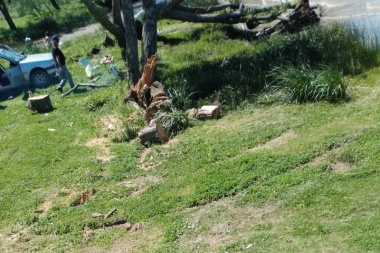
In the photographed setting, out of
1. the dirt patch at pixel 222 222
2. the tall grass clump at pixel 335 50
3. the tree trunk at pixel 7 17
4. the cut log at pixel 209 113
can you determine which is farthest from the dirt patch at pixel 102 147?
the tree trunk at pixel 7 17

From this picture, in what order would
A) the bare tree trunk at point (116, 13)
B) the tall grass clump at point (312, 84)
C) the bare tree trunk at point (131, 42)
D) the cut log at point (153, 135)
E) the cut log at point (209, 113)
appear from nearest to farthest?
the cut log at point (153, 135), the tall grass clump at point (312, 84), the cut log at point (209, 113), the bare tree trunk at point (131, 42), the bare tree trunk at point (116, 13)

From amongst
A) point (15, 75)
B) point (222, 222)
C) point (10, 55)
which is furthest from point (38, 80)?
point (222, 222)

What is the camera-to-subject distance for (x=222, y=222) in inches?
317

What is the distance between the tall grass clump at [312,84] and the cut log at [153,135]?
251 centimetres

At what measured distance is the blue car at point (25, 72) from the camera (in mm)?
17953

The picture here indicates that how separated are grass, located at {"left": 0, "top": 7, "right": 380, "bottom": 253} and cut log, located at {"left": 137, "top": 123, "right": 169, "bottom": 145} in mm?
190

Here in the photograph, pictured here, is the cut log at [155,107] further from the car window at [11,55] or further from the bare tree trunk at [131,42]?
the car window at [11,55]

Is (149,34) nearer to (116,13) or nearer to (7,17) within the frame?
(116,13)

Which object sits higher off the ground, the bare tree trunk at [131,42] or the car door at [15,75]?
the bare tree trunk at [131,42]

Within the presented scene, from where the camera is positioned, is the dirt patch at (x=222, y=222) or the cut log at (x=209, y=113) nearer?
the dirt patch at (x=222, y=222)

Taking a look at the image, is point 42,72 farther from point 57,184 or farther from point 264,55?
point 57,184

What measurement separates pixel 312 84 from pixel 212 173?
3.24 m

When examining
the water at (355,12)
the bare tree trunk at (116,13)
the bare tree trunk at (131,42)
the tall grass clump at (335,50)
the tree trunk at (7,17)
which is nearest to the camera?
the tall grass clump at (335,50)

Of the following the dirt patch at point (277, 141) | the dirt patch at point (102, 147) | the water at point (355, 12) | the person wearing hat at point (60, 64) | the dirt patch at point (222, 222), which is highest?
the person wearing hat at point (60, 64)
